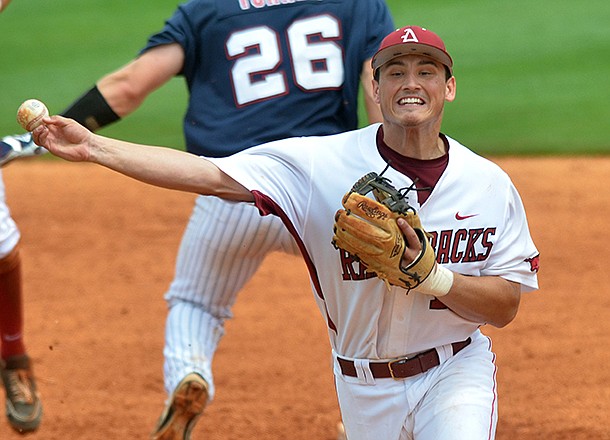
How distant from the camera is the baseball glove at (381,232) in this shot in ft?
10.3

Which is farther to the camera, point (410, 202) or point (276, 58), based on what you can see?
point (276, 58)

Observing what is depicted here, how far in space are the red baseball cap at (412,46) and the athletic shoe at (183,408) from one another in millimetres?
1661

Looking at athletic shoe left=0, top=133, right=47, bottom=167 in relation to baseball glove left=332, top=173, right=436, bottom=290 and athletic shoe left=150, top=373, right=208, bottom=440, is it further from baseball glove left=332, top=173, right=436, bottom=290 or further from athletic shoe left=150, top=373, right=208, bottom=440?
baseball glove left=332, top=173, right=436, bottom=290

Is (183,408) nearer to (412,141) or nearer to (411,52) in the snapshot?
(412,141)

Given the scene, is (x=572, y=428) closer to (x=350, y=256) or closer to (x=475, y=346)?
(x=475, y=346)

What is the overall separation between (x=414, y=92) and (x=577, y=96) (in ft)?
27.5

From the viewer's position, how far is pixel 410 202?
11.5 ft

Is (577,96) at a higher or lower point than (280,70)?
lower

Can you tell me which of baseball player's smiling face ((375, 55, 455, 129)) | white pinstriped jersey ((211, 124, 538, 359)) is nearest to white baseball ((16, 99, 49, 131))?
white pinstriped jersey ((211, 124, 538, 359))

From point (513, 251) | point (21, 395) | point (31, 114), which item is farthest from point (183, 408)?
point (31, 114)

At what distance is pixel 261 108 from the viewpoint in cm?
463

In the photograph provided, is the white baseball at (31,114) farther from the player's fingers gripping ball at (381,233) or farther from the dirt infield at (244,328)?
the dirt infield at (244,328)

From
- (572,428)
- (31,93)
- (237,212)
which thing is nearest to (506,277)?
(237,212)

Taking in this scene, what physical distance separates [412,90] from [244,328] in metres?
3.31
